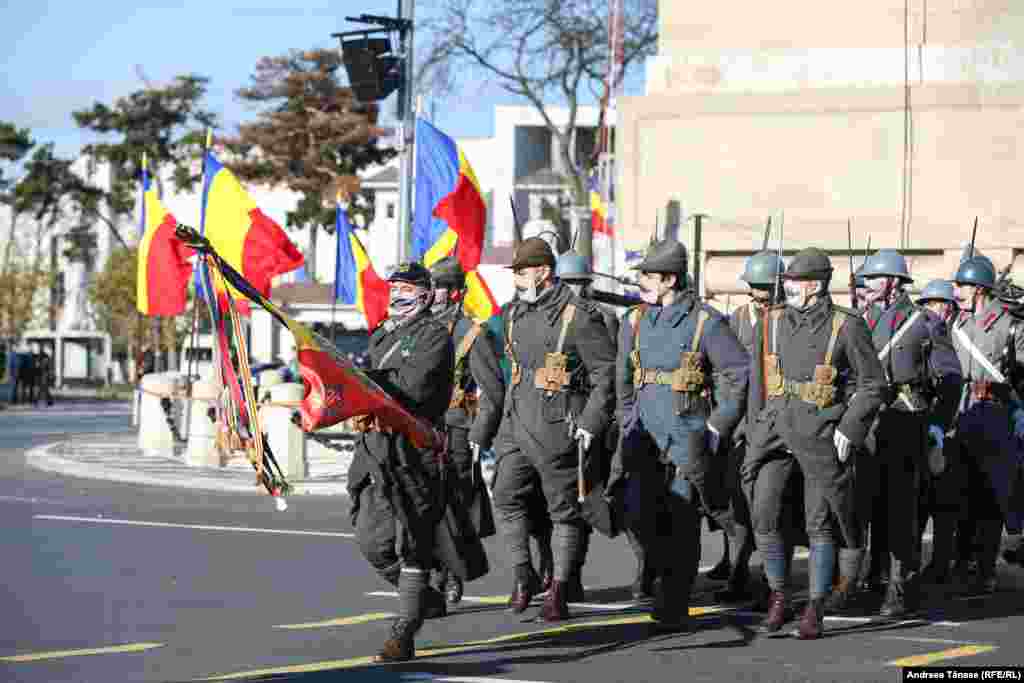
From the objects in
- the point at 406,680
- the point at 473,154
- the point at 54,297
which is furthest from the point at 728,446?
the point at 54,297

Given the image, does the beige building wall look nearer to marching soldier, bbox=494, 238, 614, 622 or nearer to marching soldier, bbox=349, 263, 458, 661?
marching soldier, bbox=494, 238, 614, 622

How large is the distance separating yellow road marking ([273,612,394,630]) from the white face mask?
2.83 metres

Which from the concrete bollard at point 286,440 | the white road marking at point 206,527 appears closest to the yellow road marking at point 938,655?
the white road marking at point 206,527

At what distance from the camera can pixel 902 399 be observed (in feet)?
38.6

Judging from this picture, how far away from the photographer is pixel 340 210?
30938 mm

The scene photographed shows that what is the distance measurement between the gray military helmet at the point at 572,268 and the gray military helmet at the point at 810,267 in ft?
6.09

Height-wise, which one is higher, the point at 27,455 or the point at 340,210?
the point at 340,210

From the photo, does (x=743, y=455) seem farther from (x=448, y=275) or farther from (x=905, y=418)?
(x=448, y=275)

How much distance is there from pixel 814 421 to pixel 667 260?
1.18m

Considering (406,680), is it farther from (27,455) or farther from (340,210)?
(340,210)

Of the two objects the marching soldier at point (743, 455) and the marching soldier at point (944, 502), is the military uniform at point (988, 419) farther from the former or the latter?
the marching soldier at point (743, 455)

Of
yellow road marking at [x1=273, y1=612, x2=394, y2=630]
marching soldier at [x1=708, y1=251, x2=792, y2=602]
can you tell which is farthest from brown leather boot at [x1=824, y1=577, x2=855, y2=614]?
yellow road marking at [x1=273, y1=612, x2=394, y2=630]

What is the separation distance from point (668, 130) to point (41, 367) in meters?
37.6

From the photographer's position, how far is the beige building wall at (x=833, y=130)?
69.5 feet
